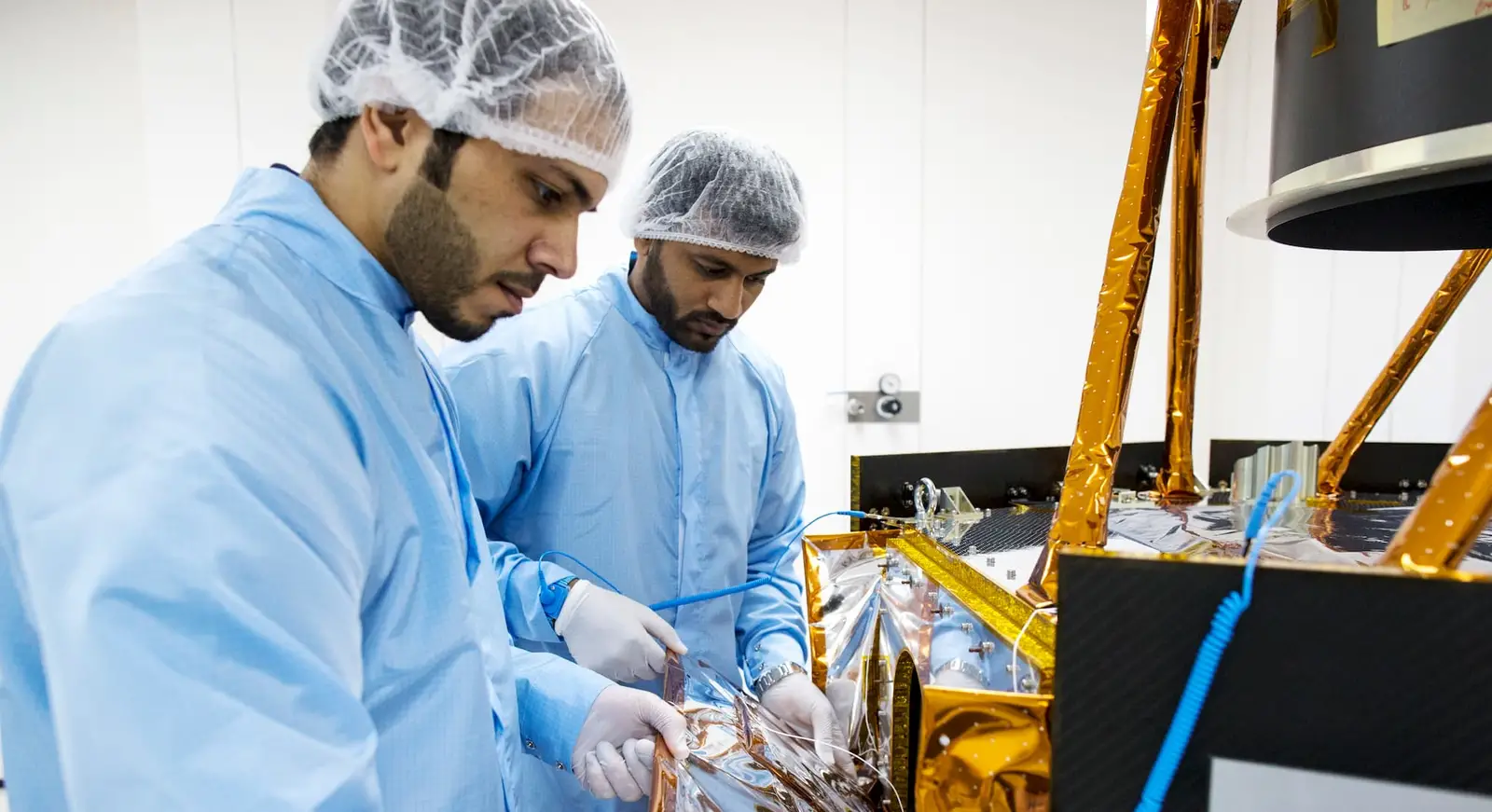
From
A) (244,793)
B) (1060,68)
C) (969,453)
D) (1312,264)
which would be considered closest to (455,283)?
(244,793)

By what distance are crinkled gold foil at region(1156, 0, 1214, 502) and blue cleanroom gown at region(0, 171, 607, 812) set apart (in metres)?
0.73

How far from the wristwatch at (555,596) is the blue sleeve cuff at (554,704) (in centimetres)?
16

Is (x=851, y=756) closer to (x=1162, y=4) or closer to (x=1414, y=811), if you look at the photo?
(x=1414, y=811)

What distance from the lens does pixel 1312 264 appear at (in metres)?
2.19

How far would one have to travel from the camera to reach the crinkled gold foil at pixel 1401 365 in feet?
2.77

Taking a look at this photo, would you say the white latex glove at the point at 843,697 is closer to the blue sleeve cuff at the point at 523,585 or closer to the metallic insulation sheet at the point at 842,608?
the metallic insulation sheet at the point at 842,608

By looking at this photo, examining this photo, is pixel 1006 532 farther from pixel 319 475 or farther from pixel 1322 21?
pixel 319 475

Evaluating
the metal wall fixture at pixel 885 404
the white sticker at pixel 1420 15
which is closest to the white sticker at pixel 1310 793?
the white sticker at pixel 1420 15

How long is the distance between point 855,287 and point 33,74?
241cm

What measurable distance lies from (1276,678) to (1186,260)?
65 centimetres

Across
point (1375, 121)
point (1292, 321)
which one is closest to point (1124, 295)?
point (1375, 121)

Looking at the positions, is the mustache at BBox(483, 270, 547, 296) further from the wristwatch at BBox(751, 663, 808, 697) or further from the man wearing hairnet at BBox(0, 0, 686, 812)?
the wristwatch at BBox(751, 663, 808, 697)

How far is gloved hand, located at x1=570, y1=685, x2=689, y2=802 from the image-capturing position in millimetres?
795

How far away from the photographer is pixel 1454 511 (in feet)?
0.98
